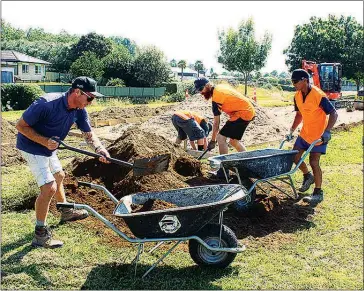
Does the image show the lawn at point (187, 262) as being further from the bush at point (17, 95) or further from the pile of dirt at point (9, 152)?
the bush at point (17, 95)

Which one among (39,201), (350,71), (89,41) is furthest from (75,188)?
(89,41)

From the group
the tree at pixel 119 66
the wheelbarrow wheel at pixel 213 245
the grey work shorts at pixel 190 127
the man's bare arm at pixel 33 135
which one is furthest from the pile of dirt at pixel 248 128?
the tree at pixel 119 66

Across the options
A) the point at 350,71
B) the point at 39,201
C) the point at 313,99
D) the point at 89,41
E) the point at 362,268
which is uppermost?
the point at 89,41

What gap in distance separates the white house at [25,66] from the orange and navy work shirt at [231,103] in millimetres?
40395

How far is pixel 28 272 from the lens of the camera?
3797 millimetres

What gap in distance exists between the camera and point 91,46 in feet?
160

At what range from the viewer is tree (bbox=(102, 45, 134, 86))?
1446 inches

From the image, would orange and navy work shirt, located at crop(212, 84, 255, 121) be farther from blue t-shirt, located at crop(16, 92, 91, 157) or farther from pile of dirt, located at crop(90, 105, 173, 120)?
pile of dirt, located at crop(90, 105, 173, 120)

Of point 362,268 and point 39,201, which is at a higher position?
point 39,201

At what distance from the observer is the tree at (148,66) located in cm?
3578

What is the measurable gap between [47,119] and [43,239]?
115cm

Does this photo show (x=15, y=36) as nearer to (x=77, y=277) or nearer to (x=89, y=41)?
(x=89, y=41)

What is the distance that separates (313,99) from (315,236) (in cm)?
A: 181

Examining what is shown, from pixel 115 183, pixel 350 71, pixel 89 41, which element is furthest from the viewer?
pixel 89 41
